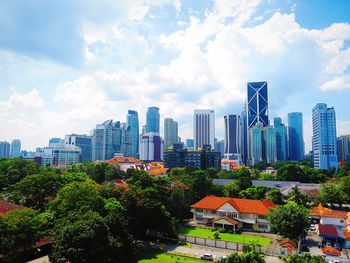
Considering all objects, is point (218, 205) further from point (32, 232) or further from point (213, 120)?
point (213, 120)

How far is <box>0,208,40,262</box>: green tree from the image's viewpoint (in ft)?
72.4

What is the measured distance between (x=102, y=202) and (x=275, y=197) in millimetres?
31474

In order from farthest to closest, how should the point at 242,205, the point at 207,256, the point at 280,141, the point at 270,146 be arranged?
the point at 280,141 → the point at 270,146 → the point at 242,205 → the point at 207,256

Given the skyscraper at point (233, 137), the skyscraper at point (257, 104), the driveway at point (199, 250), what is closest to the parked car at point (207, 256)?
the driveway at point (199, 250)

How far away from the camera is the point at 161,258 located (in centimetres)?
2778

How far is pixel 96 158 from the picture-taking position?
173m

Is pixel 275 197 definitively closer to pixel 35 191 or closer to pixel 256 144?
pixel 35 191

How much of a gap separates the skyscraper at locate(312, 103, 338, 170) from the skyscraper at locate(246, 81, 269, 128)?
2907 inches

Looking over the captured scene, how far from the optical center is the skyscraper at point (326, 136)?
368 feet

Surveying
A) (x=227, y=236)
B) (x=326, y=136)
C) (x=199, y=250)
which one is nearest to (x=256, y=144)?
(x=326, y=136)

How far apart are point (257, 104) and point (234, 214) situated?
161579mm

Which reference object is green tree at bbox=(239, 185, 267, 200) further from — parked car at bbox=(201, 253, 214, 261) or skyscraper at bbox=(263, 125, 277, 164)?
skyscraper at bbox=(263, 125, 277, 164)

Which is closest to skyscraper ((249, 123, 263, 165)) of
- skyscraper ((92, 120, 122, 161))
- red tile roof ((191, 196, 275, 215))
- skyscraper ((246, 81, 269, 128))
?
skyscraper ((246, 81, 269, 128))

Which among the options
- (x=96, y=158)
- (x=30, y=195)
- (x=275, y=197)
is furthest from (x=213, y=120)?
(x=30, y=195)
